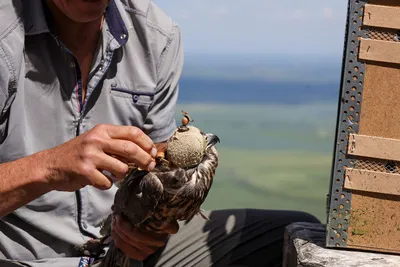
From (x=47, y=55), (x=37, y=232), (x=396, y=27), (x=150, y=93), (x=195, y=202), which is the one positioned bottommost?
(x=37, y=232)

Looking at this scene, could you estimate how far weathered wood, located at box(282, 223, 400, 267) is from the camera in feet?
6.36

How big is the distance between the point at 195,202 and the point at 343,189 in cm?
43

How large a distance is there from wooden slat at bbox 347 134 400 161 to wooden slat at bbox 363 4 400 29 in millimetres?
319

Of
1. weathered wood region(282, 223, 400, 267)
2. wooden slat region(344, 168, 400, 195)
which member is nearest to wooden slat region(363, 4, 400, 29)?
wooden slat region(344, 168, 400, 195)

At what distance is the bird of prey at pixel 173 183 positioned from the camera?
1.80 m

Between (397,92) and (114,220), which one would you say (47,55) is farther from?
(397,92)

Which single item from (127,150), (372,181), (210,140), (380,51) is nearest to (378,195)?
(372,181)

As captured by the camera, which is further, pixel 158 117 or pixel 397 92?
pixel 158 117

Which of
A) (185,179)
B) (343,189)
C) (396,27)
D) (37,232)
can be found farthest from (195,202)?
(396,27)

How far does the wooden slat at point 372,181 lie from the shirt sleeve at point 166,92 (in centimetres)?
74

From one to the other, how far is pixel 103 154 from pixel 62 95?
1.66ft

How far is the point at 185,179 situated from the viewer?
6.00 feet

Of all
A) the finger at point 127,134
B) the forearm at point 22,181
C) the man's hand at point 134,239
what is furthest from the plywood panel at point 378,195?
the forearm at point 22,181

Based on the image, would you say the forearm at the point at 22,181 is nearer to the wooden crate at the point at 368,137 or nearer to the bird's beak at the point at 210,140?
the bird's beak at the point at 210,140
